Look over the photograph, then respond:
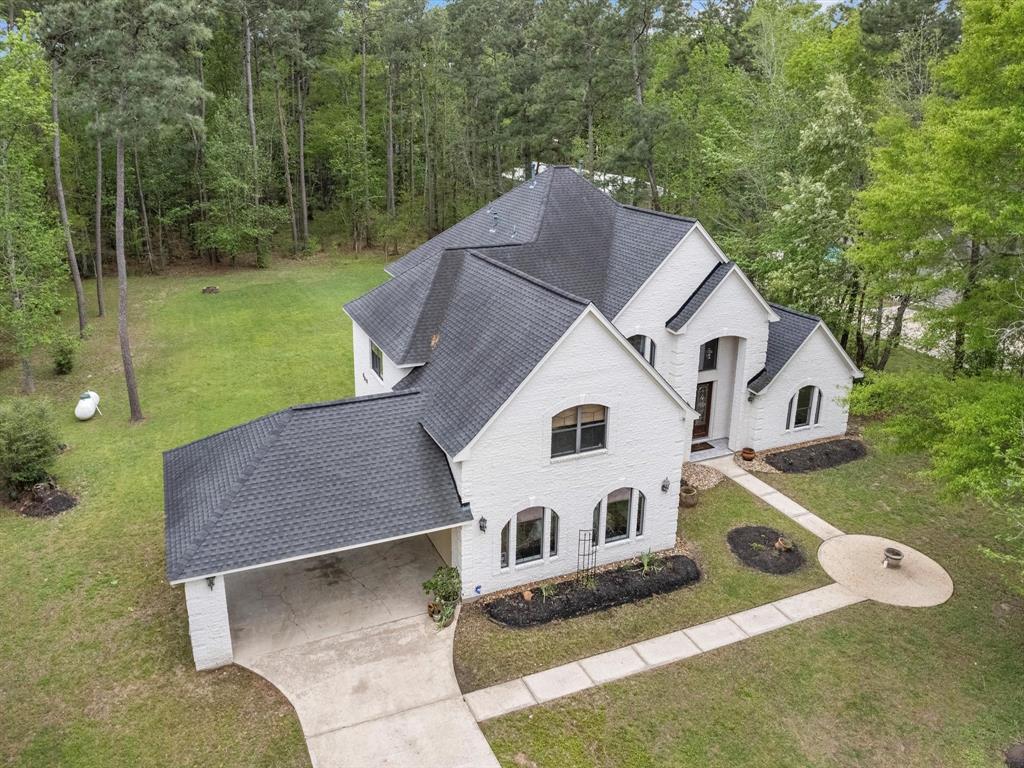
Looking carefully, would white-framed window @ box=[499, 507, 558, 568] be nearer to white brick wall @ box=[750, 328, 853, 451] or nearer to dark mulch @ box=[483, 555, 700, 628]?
dark mulch @ box=[483, 555, 700, 628]

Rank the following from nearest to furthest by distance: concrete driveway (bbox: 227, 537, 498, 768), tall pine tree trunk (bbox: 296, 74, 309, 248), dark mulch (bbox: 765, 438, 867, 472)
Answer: concrete driveway (bbox: 227, 537, 498, 768) < dark mulch (bbox: 765, 438, 867, 472) < tall pine tree trunk (bbox: 296, 74, 309, 248)

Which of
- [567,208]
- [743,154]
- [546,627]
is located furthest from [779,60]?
[546,627]

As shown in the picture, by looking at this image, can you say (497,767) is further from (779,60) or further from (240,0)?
(240,0)

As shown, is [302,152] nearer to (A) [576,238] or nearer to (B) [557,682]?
(A) [576,238]

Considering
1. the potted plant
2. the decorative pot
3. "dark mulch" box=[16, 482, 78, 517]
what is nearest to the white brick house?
the potted plant

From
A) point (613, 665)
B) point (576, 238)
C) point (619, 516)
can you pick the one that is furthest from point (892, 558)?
point (576, 238)
